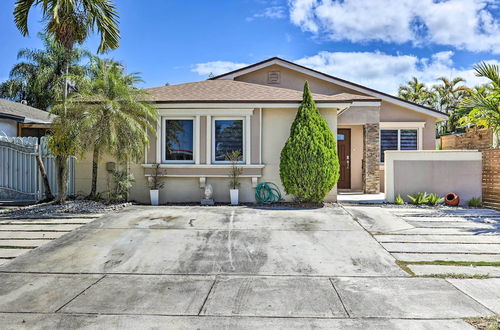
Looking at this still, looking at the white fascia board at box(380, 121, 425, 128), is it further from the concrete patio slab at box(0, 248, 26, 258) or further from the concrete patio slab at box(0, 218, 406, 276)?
the concrete patio slab at box(0, 248, 26, 258)

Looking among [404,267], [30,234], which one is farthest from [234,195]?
[404,267]

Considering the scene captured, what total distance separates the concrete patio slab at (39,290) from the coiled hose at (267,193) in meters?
6.14

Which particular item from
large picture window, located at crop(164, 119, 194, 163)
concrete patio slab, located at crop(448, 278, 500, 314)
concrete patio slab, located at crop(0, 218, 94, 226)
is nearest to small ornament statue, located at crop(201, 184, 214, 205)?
large picture window, located at crop(164, 119, 194, 163)

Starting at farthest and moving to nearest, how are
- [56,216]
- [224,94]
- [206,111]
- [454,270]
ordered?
[224,94] → [206,111] → [56,216] → [454,270]

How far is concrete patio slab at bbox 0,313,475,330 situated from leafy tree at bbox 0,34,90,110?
26834 mm

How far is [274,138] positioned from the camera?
10.8m

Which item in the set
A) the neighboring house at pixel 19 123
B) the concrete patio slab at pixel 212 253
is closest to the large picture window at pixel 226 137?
the concrete patio slab at pixel 212 253

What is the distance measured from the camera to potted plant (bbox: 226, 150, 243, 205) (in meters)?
10.4

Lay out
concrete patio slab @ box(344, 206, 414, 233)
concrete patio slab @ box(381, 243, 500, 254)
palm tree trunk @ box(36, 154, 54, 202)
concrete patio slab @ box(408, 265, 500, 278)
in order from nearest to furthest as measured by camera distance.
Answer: concrete patio slab @ box(408, 265, 500, 278) → concrete patio slab @ box(381, 243, 500, 254) → concrete patio slab @ box(344, 206, 414, 233) → palm tree trunk @ box(36, 154, 54, 202)

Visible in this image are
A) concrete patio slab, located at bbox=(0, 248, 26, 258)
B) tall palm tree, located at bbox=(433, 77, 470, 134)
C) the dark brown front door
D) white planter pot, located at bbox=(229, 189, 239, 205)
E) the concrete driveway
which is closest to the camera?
the concrete driveway

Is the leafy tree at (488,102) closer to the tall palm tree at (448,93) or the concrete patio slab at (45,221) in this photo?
the concrete patio slab at (45,221)

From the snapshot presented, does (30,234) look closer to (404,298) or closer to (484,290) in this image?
(404,298)

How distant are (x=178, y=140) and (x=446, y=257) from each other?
7722 millimetres

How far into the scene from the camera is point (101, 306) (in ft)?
13.3
